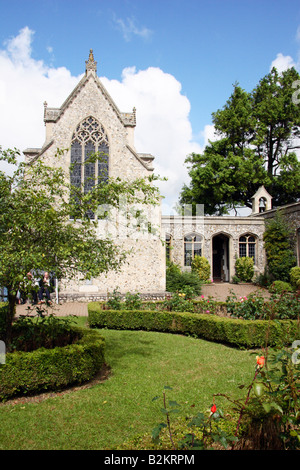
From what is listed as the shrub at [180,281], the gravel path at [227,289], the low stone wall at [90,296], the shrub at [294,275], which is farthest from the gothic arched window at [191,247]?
the low stone wall at [90,296]

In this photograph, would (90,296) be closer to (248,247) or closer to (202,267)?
(202,267)

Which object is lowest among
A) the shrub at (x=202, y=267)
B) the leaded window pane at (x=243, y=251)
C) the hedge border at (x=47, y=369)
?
the hedge border at (x=47, y=369)

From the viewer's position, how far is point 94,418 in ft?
15.8

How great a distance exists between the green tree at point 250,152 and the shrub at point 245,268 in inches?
309

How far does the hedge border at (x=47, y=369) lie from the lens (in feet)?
18.0

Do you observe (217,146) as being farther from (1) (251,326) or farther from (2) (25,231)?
(2) (25,231)

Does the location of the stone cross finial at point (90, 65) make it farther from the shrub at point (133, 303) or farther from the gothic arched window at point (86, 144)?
the shrub at point (133, 303)

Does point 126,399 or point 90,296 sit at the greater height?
point 90,296

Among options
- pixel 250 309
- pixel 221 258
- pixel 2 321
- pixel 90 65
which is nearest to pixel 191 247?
pixel 221 258

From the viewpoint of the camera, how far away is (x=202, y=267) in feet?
74.5

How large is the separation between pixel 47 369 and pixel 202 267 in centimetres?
1772

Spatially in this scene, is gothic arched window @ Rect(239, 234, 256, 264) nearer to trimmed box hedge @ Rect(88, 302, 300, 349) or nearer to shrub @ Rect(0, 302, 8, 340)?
trimmed box hedge @ Rect(88, 302, 300, 349)

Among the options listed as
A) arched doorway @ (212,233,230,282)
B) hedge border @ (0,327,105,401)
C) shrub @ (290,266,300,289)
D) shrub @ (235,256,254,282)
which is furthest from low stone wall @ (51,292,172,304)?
hedge border @ (0,327,105,401)
